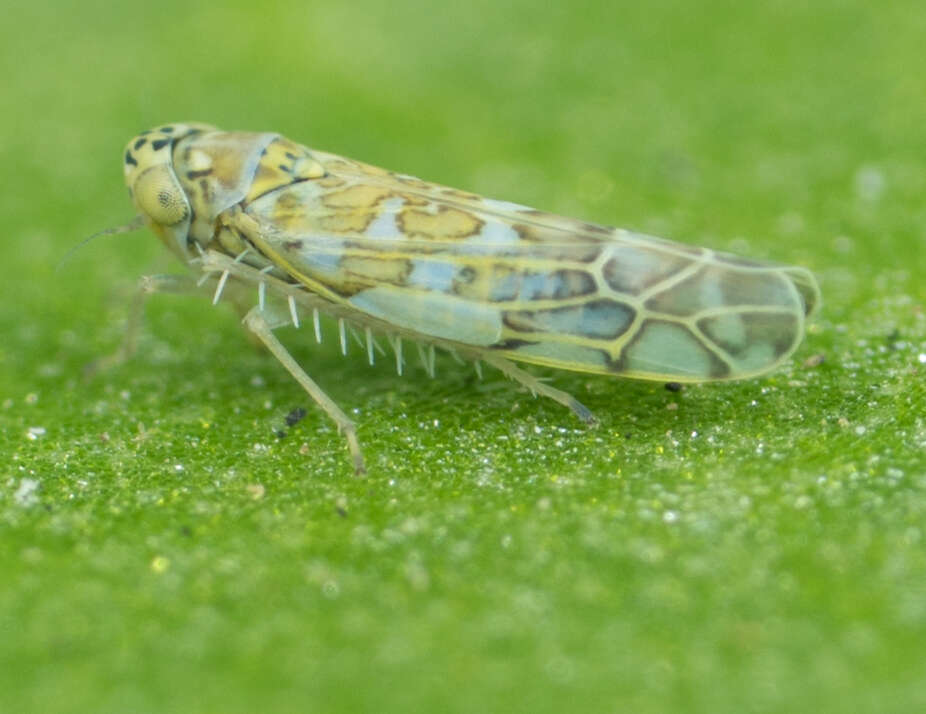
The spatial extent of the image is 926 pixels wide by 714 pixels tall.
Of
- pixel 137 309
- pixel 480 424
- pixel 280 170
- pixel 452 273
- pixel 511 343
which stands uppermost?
pixel 280 170

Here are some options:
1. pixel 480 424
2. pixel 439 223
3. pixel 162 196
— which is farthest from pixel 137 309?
pixel 480 424

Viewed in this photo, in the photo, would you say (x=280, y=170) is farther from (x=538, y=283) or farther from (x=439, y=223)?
(x=538, y=283)

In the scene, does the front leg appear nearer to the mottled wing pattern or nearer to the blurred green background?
the blurred green background

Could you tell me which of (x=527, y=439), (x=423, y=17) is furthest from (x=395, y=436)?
(x=423, y=17)

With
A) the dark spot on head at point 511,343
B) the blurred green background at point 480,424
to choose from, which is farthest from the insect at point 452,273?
the blurred green background at point 480,424

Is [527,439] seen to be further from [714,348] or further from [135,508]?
[135,508]
